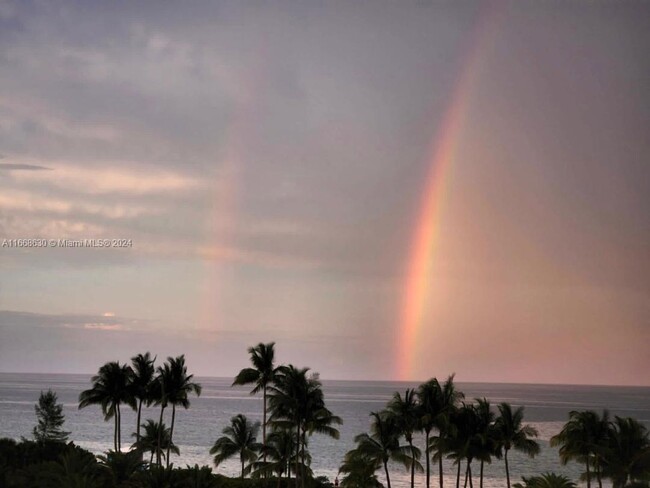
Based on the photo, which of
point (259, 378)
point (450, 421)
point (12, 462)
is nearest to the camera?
point (12, 462)

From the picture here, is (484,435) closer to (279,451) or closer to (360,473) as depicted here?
(360,473)

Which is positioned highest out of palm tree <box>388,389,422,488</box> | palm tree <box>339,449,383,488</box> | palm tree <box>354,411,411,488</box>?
palm tree <box>388,389,422,488</box>

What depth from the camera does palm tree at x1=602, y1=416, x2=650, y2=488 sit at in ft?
253

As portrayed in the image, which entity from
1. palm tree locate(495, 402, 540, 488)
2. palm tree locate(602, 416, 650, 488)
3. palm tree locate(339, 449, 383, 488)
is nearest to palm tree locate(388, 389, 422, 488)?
palm tree locate(339, 449, 383, 488)

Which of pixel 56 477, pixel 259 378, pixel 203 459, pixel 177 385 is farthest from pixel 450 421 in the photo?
pixel 203 459

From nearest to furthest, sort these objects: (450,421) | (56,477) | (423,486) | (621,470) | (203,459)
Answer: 1. (56,477)
2. (621,470)
3. (450,421)
4. (423,486)
5. (203,459)

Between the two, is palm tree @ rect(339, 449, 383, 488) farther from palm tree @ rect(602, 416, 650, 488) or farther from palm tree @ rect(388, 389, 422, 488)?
palm tree @ rect(602, 416, 650, 488)

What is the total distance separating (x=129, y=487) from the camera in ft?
195

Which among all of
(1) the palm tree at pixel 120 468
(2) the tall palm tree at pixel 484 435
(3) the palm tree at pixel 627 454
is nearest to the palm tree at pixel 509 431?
(2) the tall palm tree at pixel 484 435

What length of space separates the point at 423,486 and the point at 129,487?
9521 centimetres

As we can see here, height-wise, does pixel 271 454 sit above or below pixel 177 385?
below

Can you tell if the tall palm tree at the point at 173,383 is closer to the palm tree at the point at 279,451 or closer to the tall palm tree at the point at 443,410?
the palm tree at the point at 279,451

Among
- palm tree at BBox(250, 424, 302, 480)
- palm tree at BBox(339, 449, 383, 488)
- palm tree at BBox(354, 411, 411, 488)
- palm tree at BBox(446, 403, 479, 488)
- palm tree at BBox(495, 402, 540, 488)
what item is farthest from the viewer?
palm tree at BBox(250, 424, 302, 480)

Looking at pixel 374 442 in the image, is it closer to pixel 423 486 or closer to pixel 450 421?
pixel 450 421
